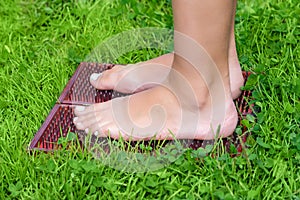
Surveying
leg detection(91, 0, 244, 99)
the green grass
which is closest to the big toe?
leg detection(91, 0, 244, 99)

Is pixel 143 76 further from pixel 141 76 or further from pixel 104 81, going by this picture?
pixel 104 81

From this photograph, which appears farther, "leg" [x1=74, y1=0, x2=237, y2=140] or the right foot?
the right foot

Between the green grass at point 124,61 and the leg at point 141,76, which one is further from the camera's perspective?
the leg at point 141,76

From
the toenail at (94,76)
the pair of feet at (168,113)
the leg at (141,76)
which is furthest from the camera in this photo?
the toenail at (94,76)

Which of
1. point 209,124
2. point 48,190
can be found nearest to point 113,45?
point 209,124

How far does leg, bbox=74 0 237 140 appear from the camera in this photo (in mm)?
2002

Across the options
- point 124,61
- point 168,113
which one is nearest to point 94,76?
point 124,61

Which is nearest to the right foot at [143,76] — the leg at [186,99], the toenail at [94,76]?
the toenail at [94,76]

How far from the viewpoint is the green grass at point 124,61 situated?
1.98 m

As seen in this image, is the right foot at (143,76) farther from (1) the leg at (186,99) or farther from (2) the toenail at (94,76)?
(1) the leg at (186,99)

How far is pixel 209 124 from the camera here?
2.16 metres

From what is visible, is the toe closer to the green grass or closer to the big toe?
the big toe

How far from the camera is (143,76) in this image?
95.0 inches

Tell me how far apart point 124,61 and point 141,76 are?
27cm
